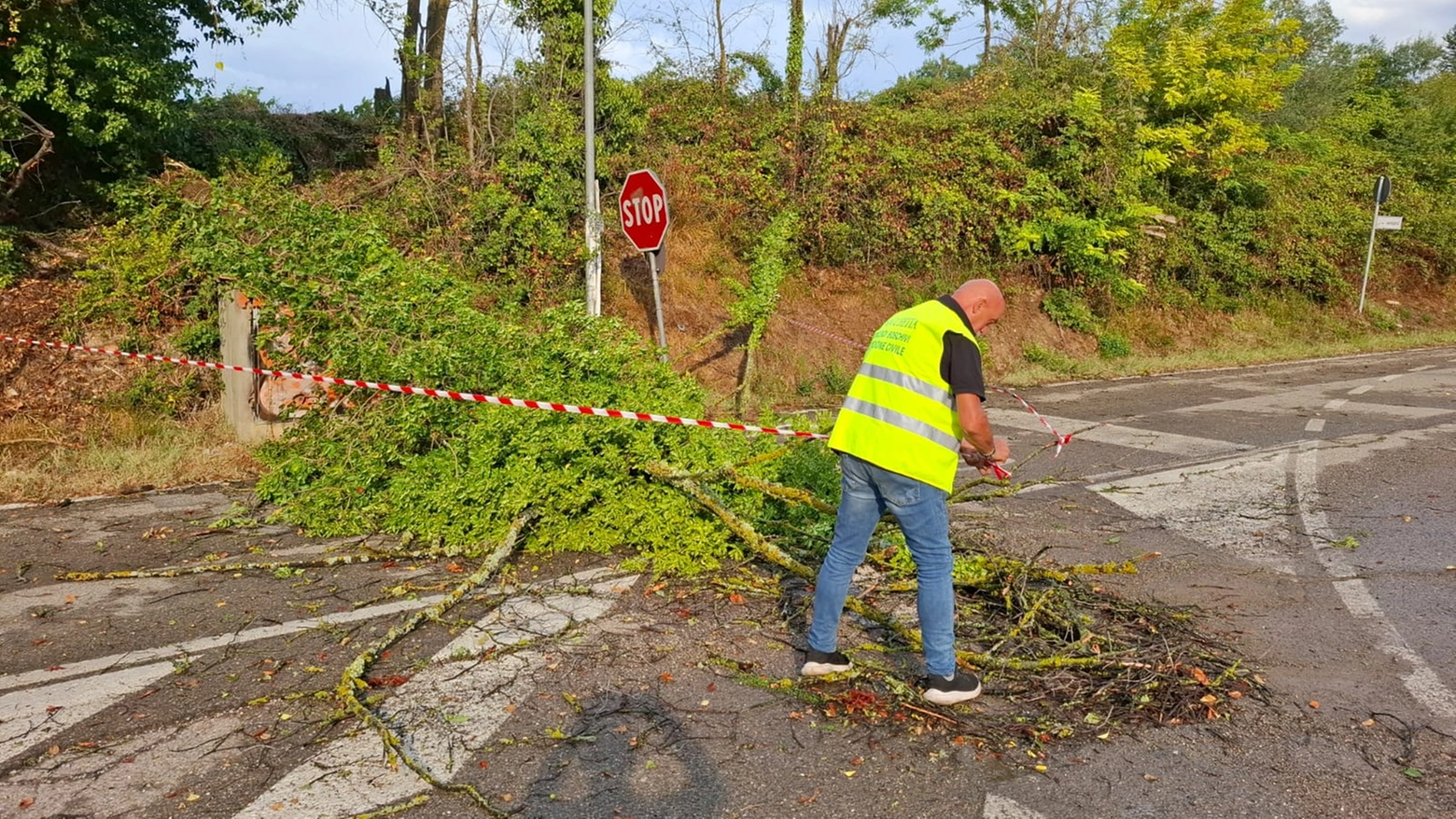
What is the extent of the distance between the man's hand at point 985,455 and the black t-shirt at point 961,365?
0.27 m

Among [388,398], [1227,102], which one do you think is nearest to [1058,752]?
[388,398]

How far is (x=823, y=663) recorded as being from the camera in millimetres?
4348

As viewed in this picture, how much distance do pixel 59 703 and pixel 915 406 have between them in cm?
387

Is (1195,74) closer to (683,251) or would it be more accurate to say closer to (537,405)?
(683,251)

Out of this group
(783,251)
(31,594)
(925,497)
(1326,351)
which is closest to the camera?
(925,497)

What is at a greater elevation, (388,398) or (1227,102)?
(1227,102)

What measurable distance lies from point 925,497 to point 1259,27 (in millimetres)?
21482

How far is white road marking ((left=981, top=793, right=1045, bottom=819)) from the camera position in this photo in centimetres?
336

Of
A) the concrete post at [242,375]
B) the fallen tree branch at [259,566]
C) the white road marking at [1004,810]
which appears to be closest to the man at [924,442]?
the white road marking at [1004,810]

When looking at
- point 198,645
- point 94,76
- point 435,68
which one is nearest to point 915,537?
point 198,645

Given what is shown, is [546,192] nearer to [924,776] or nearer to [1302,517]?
[1302,517]

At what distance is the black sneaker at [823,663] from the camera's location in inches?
171

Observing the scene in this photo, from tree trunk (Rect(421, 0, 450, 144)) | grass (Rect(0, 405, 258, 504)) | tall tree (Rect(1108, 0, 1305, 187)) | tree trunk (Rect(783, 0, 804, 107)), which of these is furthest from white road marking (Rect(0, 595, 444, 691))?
tall tree (Rect(1108, 0, 1305, 187))

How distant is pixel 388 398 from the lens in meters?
7.08
